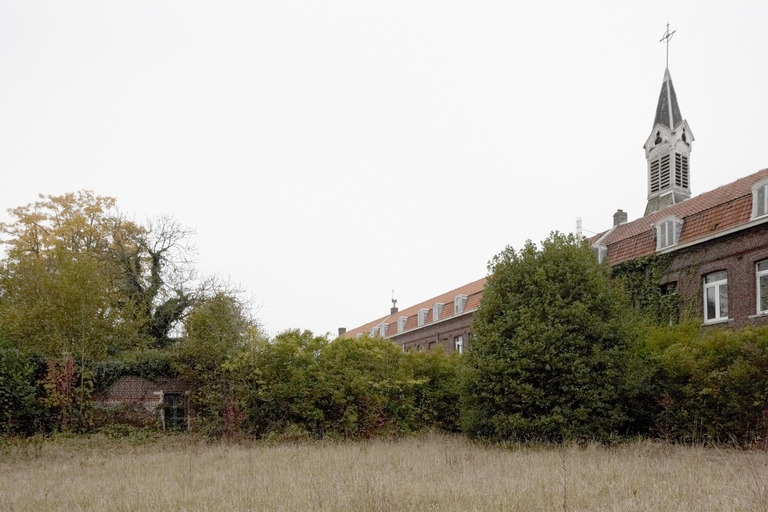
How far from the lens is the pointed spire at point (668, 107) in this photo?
3631 centimetres

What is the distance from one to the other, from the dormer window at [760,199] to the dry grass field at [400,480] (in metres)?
10.3

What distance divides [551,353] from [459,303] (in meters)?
26.0

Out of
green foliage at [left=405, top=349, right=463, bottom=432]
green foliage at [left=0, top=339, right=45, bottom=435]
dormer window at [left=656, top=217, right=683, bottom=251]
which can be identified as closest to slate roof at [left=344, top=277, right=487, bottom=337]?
dormer window at [left=656, top=217, right=683, bottom=251]

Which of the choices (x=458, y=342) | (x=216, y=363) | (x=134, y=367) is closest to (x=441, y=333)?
(x=458, y=342)

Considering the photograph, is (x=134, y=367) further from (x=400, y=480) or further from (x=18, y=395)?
(x=400, y=480)

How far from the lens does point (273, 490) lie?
8039mm

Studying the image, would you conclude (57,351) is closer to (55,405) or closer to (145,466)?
(55,405)

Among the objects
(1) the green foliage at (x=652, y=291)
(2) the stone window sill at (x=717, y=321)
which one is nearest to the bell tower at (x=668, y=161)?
(1) the green foliage at (x=652, y=291)

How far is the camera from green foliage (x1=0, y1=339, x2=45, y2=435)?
1761cm

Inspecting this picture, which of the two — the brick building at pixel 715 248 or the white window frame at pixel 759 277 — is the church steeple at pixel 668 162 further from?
the white window frame at pixel 759 277

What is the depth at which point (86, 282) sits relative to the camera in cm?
2150

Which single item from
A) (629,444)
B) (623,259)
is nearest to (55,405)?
(629,444)

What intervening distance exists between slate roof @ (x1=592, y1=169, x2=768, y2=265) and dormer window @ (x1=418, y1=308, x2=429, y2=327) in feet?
57.7

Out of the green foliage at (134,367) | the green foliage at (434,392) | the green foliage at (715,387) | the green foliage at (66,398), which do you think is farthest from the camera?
the green foliage at (134,367)
